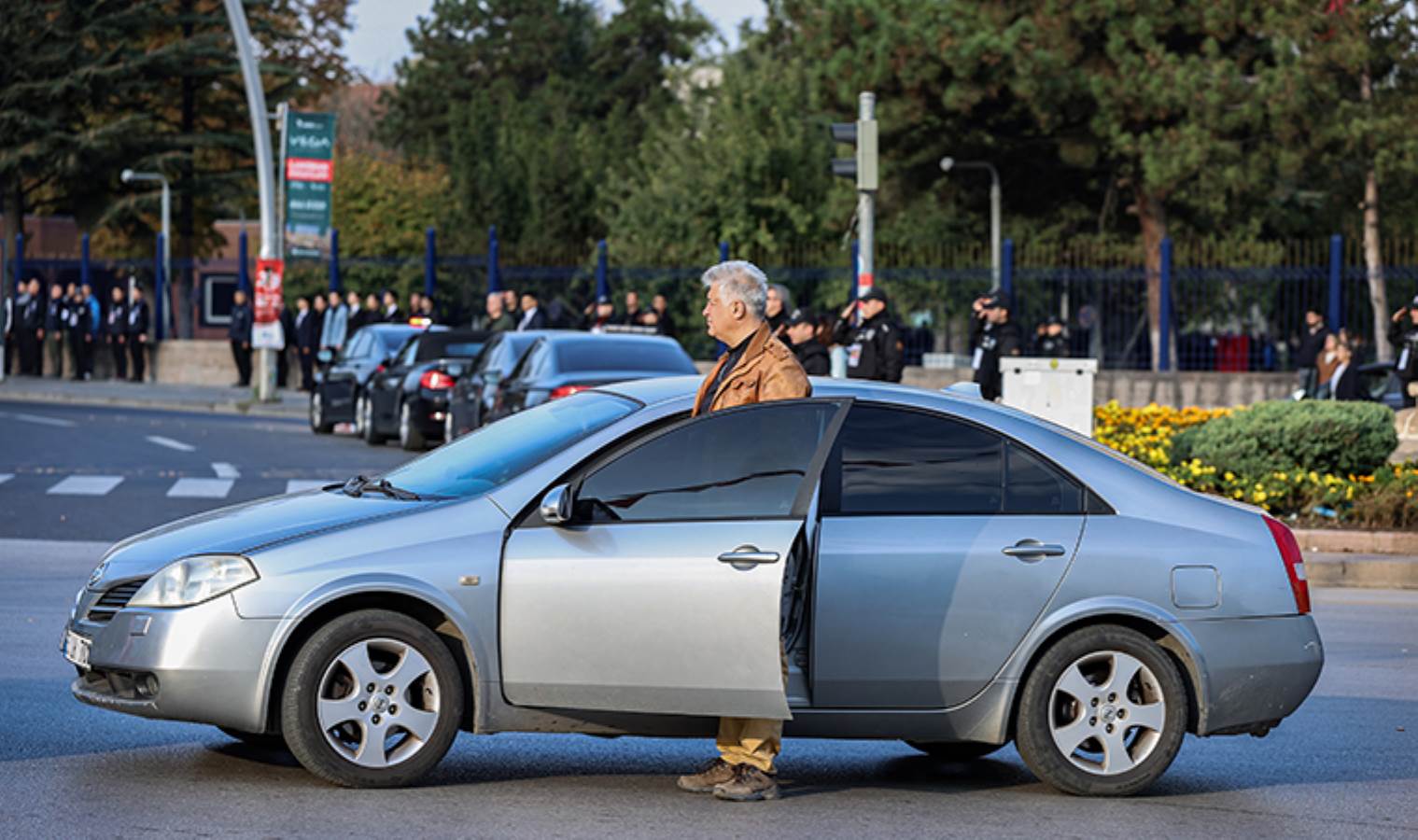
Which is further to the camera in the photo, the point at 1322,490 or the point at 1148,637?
the point at 1322,490

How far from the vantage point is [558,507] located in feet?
22.6

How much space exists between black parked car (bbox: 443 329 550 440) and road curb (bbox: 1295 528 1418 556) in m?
8.31

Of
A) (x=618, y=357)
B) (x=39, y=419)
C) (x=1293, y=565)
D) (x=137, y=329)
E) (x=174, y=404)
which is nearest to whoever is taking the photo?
(x=1293, y=565)

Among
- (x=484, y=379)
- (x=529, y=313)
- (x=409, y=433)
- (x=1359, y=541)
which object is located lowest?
(x=1359, y=541)

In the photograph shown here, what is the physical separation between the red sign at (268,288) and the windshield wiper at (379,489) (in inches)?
1012

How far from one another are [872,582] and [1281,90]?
36.9 meters

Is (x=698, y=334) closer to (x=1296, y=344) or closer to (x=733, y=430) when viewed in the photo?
(x=1296, y=344)

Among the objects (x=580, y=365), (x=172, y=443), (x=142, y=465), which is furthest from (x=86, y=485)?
(x=172, y=443)

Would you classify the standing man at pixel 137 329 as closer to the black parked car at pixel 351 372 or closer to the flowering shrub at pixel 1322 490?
the black parked car at pixel 351 372

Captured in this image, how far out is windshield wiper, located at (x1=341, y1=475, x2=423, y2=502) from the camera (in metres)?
7.42

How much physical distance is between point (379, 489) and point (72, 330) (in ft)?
122

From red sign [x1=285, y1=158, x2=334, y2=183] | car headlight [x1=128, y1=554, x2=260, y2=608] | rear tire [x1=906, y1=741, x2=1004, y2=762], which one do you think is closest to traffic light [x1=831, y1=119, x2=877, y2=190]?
rear tire [x1=906, y1=741, x2=1004, y2=762]

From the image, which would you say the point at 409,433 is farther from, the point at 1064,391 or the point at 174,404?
the point at 174,404

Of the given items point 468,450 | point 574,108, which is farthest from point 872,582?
point 574,108
